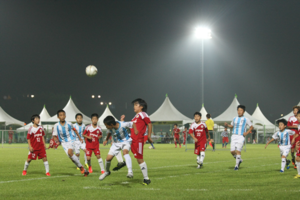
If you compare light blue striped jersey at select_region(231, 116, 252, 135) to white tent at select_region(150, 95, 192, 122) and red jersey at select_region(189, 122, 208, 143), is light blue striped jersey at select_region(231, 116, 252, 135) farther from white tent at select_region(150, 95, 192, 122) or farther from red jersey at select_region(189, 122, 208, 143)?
white tent at select_region(150, 95, 192, 122)

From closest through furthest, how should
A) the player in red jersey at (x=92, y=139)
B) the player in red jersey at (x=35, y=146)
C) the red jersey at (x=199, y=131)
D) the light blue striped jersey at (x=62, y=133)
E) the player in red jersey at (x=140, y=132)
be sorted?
the player in red jersey at (x=140, y=132), the player in red jersey at (x=35, y=146), the light blue striped jersey at (x=62, y=133), the player in red jersey at (x=92, y=139), the red jersey at (x=199, y=131)

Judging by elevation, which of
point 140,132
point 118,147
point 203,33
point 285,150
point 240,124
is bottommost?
point 285,150

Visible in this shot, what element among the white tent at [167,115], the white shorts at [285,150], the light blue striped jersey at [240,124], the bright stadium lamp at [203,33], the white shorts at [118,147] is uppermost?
the bright stadium lamp at [203,33]

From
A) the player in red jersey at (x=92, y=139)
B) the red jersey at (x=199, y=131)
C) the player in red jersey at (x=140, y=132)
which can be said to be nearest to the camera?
the player in red jersey at (x=140, y=132)

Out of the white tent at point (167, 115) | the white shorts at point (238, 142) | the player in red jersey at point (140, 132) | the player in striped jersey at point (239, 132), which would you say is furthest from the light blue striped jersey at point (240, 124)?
the white tent at point (167, 115)

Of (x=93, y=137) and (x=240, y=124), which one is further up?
(x=240, y=124)

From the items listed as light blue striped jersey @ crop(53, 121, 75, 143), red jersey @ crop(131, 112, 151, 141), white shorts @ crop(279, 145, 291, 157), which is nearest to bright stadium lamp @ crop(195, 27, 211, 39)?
white shorts @ crop(279, 145, 291, 157)

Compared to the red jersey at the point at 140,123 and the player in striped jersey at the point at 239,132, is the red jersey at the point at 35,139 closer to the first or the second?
the red jersey at the point at 140,123

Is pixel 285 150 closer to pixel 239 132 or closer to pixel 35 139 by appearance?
pixel 239 132

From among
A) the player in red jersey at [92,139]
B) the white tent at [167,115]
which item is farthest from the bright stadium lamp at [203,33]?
the player in red jersey at [92,139]

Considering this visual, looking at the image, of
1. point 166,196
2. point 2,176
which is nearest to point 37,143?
point 2,176

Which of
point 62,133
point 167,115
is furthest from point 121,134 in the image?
point 167,115

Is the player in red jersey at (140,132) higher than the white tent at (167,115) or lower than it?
lower

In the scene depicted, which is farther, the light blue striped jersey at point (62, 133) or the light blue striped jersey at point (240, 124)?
the light blue striped jersey at point (240, 124)
